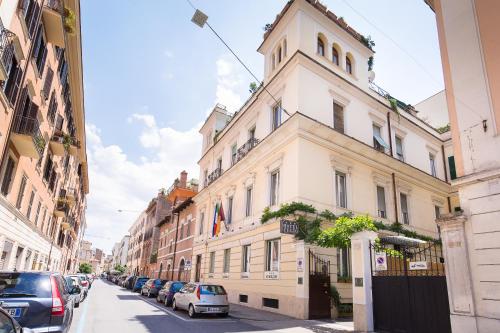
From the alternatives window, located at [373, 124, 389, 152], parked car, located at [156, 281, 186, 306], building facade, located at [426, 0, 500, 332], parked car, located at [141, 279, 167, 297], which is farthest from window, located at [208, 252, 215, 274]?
building facade, located at [426, 0, 500, 332]

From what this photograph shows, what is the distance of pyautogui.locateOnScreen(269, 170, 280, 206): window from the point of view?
1794cm

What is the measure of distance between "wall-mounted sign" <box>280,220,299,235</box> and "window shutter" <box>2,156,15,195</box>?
11.8 m

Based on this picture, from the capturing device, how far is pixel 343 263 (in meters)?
16.4

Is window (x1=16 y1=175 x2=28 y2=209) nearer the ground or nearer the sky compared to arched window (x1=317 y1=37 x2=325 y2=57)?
nearer the ground

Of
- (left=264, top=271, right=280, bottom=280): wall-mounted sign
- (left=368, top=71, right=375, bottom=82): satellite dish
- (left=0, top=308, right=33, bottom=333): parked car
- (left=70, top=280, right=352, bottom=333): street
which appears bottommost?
(left=70, top=280, right=352, bottom=333): street

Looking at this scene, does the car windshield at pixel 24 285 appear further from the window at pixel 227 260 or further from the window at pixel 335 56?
the window at pixel 335 56

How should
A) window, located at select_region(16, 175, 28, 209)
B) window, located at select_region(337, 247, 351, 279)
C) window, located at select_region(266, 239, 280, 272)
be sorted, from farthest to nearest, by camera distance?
window, located at select_region(266, 239, 280, 272)
window, located at select_region(16, 175, 28, 209)
window, located at select_region(337, 247, 351, 279)

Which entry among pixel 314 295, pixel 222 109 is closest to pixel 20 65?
pixel 314 295

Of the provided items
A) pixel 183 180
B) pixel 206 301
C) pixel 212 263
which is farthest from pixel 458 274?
pixel 183 180

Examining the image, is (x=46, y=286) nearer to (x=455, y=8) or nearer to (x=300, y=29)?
(x=455, y=8)

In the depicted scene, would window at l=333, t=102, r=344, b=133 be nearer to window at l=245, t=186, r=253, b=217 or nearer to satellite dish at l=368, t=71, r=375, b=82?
window at l=245, t=186, r=253, b=217

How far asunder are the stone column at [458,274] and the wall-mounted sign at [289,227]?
21.7 ft

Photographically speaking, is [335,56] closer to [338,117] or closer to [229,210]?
[338,117]

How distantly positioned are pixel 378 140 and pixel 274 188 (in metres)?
7.49
